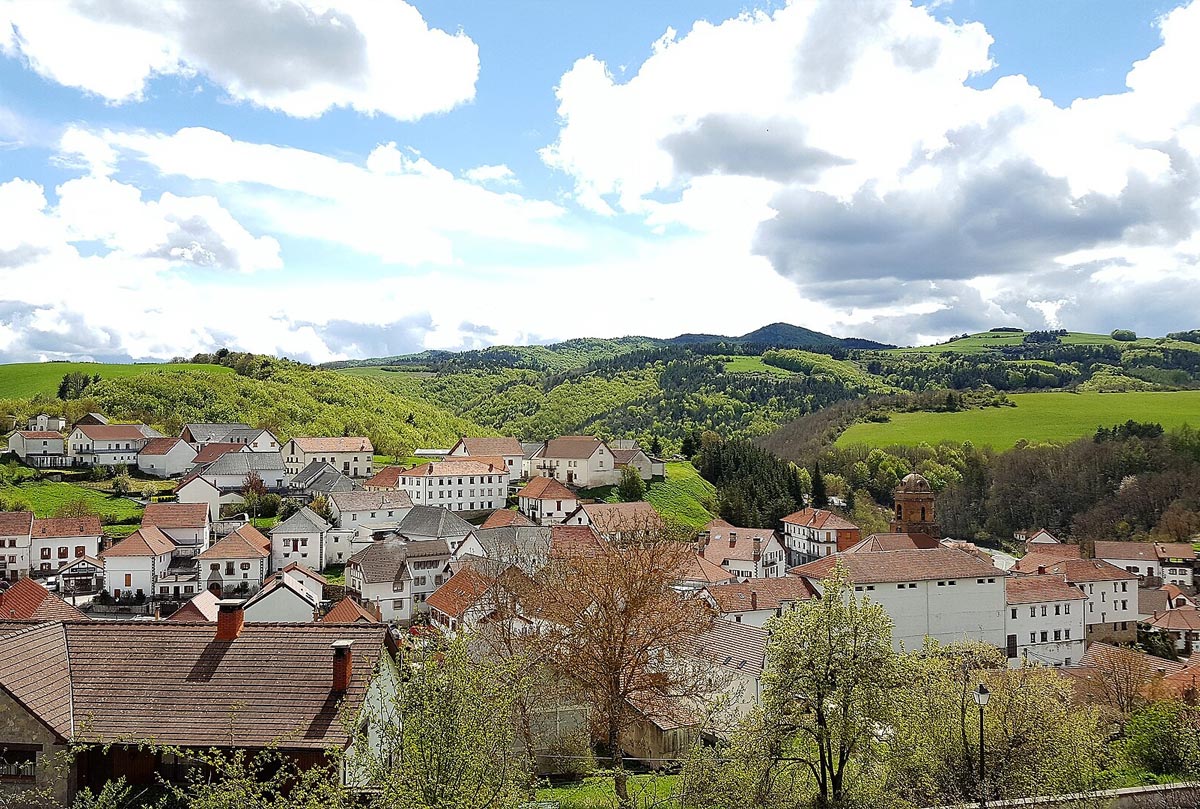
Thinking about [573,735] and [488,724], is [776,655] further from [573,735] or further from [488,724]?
[573,735]

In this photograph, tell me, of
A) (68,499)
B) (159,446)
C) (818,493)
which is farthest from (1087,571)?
(159,446)

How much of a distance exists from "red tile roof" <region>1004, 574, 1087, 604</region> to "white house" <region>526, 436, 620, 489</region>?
178ft

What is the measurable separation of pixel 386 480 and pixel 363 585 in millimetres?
36896

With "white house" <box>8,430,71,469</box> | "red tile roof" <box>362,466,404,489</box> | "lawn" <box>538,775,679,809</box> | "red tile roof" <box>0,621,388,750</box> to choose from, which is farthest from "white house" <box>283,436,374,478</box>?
"red tile roof" <box>0,621,388,750</box>

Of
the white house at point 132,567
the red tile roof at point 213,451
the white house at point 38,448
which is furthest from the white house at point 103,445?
the white house at point 132,567

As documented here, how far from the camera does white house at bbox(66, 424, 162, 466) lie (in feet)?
341

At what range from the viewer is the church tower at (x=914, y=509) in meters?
78.8

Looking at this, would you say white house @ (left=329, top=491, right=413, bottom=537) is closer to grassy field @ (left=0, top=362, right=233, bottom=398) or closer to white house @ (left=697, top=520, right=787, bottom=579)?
white house @ (left=697, top=520, right=787, bottom=579)

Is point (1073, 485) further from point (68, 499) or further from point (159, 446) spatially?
point (68, 499)

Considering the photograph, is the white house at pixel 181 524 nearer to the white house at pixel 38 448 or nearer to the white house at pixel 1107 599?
the white house at pixel 38 448

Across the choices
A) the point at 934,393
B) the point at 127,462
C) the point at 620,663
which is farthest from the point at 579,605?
the point at 934,393

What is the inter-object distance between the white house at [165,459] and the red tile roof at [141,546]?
38784 mm

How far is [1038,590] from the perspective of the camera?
59750mm

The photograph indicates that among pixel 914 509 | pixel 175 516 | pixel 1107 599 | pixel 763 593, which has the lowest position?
pixel 1107 599
